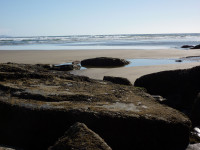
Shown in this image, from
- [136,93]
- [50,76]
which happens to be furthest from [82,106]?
[50,76]

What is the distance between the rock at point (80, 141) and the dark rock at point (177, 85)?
343cm

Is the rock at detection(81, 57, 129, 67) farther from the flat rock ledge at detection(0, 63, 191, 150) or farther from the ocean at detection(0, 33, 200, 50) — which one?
the ocean at detection(0, 33, 200, 50)

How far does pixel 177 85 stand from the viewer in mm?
5809

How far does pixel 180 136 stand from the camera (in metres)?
2.79

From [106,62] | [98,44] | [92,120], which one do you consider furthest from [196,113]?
[98,44]

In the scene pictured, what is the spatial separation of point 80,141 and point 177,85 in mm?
4242

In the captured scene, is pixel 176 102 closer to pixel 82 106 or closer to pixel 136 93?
pixel 136 93

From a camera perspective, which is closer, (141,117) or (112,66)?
(141,117)

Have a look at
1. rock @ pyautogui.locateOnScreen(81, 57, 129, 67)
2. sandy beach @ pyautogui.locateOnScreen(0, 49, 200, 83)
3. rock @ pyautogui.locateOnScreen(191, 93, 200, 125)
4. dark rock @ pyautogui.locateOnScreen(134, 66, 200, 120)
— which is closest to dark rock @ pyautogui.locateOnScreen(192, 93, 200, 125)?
rock @ pyautogui.locateOnScreen(191, 93, 200, 125)

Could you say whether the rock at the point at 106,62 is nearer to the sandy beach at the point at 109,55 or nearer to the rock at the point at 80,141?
the sandy beach at the point at 109,55

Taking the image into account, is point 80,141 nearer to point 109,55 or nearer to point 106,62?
point 106,62

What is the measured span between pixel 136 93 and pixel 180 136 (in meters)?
0.98

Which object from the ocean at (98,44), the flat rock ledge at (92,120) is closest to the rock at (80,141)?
the flat rock ledge at (92,120)

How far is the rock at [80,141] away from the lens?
6.66ft
